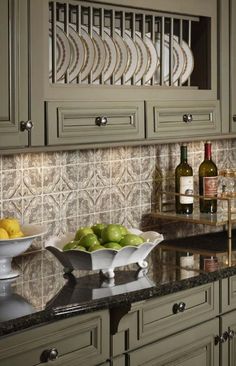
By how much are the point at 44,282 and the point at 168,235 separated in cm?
112

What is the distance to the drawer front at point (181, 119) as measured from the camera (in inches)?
130

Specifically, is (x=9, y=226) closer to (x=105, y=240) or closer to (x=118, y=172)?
(x=105, y=240)

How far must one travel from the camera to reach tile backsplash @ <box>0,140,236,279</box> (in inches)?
125

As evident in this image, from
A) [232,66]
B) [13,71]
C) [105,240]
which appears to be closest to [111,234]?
[105,240]

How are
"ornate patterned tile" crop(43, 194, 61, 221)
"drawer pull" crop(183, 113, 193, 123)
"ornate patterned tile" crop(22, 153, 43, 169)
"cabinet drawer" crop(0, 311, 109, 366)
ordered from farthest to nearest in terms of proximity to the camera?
"drawer pull" crop(183, 113, 193, 123)
"ornate patterned tile" crop(43, 194, 61, 221)
"ornate patterned tile" crop(22, 153, 43, 169)
"cabinet drawer" crop(0, 311, 109, 366)

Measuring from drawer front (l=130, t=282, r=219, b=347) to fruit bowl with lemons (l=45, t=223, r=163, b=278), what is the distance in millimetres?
176

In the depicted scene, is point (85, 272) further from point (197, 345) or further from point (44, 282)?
point (197, 345)

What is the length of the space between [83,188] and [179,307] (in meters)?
0.80

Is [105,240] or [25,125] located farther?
[105,240]

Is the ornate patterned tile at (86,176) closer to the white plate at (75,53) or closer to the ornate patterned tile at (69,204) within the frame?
the ornate patterned tile at (69,204)

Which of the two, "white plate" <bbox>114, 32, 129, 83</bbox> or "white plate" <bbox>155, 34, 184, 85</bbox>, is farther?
"white plate" <bbox>155, 34, 184, 85</bbox>

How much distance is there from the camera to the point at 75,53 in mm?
3043

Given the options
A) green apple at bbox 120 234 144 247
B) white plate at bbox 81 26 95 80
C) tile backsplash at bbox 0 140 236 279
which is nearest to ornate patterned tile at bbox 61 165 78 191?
tile backsplash at bbox 0 140 236 279

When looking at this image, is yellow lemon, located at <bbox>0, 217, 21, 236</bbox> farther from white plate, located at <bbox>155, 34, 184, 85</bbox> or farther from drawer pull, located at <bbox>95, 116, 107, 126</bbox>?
white plate, located at <bbox>155, 34, 184, 85</bbox>
